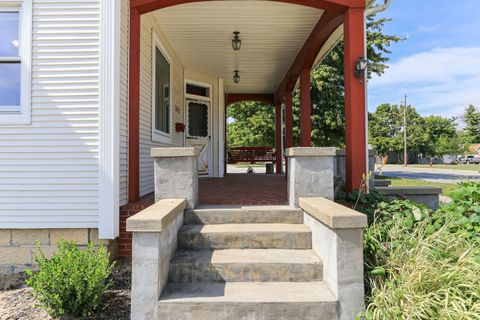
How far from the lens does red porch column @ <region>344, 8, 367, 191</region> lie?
12.9ft

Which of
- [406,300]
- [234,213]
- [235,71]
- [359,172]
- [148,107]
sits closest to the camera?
[406,300]

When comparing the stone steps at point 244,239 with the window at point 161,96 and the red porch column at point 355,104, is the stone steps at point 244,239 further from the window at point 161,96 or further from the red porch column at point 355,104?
the window at point 161,96

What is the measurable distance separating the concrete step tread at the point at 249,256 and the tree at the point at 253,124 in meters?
19.2

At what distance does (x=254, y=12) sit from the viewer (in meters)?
4.79

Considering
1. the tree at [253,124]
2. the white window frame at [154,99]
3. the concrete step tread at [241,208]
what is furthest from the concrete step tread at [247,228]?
the tree at [253,124]

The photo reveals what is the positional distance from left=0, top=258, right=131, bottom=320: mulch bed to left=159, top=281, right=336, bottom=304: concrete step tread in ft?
1.48

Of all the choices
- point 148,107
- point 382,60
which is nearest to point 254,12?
point 148,107

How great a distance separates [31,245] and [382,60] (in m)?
13.5

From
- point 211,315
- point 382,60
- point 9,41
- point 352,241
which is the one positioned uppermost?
point 382,60

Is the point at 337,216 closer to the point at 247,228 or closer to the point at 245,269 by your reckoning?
the point at 245,269

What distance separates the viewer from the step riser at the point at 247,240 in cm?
296

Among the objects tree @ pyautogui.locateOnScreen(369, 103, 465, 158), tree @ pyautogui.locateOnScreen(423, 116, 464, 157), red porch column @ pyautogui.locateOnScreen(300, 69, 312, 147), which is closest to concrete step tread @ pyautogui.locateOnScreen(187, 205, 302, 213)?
red porch column @ pyautogui.locateOnScreen(300, 69, 312, 147)

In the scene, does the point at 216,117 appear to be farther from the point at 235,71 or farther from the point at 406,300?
Result: the point at 406,300

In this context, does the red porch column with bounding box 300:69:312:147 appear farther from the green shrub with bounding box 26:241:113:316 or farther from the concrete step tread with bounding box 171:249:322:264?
the green shrub with bounding box 26:241:113:316
